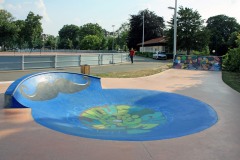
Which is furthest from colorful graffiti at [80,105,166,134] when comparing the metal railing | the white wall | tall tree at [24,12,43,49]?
tall tree at [24,12,43,49]

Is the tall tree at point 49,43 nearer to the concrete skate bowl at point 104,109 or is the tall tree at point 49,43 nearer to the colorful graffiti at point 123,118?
the concrete skate bowl at point 104,109

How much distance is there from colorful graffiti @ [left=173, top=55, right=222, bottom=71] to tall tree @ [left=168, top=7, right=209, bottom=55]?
17.1m

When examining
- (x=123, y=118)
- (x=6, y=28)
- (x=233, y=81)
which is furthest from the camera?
(x=6, y=28)

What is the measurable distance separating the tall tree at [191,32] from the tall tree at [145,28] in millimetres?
24589

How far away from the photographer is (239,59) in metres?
22.5

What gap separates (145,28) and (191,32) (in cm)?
2692

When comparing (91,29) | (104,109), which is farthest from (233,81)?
(91,29)

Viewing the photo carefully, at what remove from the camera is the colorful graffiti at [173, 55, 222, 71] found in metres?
23.8

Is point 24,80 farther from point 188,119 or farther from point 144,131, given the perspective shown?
point 188,119

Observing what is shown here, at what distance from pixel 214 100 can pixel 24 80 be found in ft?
24.2

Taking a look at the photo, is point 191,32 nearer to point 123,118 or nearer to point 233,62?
point 233,62

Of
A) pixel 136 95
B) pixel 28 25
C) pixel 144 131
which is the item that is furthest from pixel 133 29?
pixel 144 131

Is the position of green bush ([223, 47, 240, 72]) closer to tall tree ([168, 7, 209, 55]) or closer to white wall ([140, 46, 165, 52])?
tall tree ([168, 7, 209, 55])

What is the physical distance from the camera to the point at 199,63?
24484 millimetres
